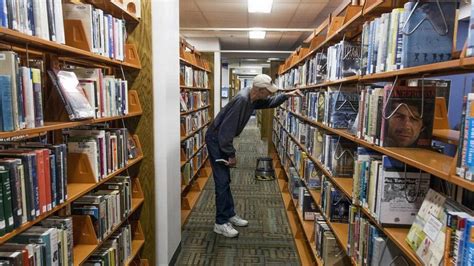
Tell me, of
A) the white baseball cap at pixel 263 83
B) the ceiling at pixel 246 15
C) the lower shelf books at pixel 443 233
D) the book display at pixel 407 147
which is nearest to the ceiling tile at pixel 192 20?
the ceiling at pixel 246 15

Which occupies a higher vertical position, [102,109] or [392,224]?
[102,109]

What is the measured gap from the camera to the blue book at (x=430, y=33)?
141cm

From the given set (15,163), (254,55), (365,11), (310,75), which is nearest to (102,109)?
(15,163)

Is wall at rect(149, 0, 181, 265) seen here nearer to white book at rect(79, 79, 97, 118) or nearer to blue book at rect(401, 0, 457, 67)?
white book at rect(79, 79, 97, 118)

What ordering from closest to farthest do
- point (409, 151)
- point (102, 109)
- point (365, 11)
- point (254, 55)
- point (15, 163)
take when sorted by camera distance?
point (15, 163) < point (409, 151) < point (365, 11) < point (102, 109) < point (254, 55)

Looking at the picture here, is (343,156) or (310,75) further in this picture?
(310,75)

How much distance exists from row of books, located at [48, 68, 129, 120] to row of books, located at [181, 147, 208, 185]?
2252mm

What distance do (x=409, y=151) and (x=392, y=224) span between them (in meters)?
0.34

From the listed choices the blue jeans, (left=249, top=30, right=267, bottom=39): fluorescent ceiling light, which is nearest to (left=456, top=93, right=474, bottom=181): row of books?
the blue jeans

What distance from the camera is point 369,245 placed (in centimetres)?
172

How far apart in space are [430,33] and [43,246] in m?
1.82

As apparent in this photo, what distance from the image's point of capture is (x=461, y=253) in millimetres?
1027

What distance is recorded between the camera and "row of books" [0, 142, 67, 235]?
1.27 m

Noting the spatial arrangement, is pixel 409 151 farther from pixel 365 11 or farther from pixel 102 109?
pixel 102 109
